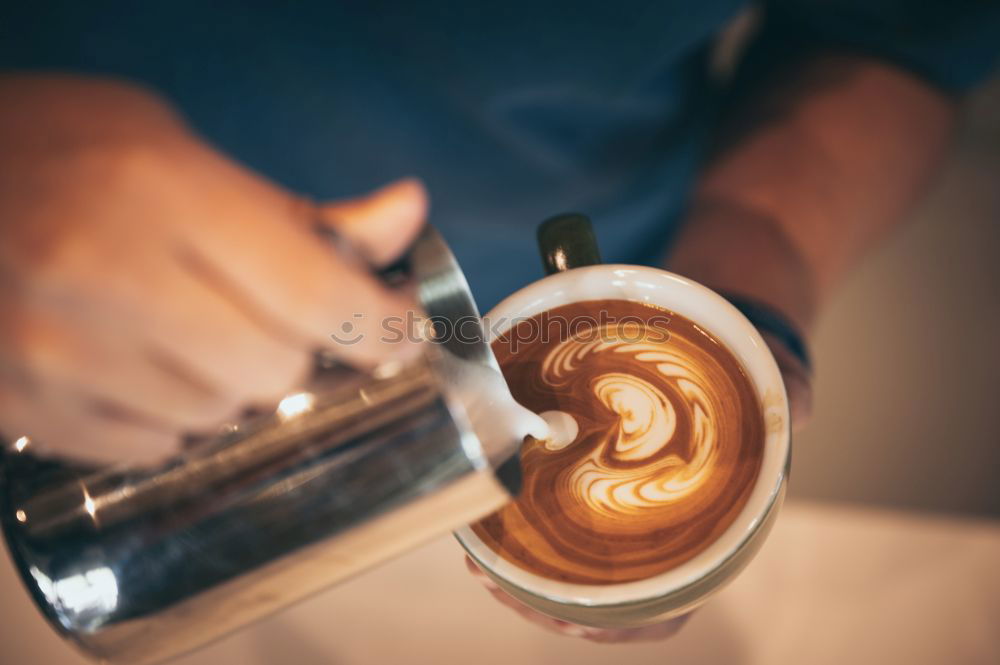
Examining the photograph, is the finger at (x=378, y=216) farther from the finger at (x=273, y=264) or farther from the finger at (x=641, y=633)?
the finger at (x=641, y=633)

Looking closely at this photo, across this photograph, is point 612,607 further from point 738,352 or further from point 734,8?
point 734,8

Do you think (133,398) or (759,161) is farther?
(759,161)

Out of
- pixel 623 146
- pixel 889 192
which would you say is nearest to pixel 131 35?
pixel 623 146

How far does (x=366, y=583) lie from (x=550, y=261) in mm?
402

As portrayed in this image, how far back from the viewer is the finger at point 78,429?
0.33 metres

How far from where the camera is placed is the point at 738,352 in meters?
0.52

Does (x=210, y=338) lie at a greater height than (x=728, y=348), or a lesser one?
lesser

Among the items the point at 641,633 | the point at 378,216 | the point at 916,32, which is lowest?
the point at 641,633

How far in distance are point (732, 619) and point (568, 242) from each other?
1.42ft

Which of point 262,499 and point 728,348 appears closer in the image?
point 262,499

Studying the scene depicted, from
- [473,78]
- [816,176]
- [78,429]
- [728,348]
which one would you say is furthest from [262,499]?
[816,176]

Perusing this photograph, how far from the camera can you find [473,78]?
0.66m

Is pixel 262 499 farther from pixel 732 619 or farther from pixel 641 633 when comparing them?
pixel 732 619

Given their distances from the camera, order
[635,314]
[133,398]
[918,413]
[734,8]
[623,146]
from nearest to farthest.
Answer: [133,398] < [635,314] < [734,8] < [623,146] < [918,413]
